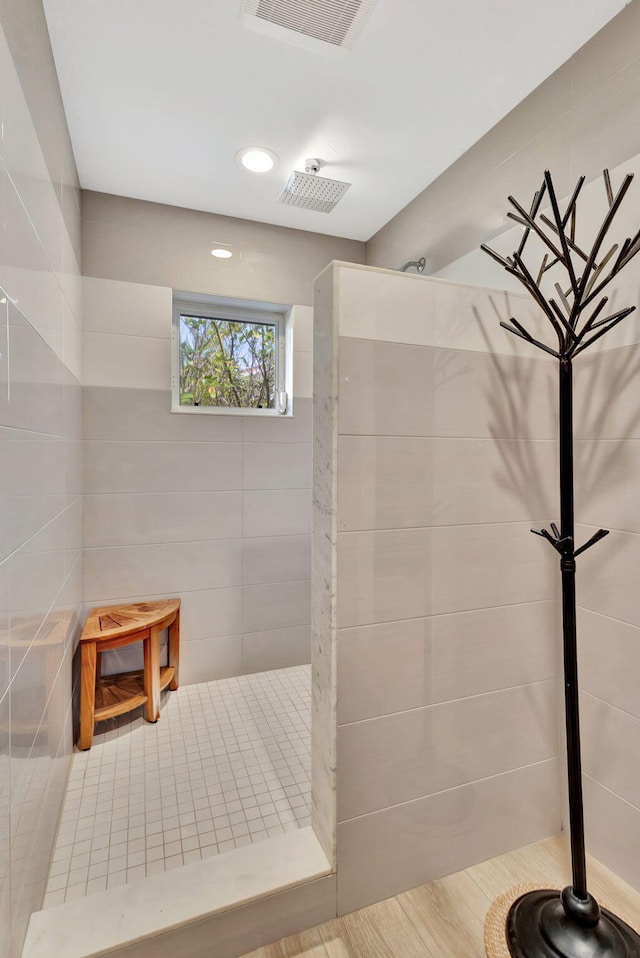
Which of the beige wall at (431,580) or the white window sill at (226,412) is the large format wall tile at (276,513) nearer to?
the white window sill at (226,412)

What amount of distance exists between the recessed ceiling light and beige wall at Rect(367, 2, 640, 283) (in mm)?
717

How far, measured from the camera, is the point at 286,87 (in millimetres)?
1576

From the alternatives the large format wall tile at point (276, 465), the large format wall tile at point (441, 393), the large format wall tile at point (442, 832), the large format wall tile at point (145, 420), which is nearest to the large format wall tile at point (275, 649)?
the large format wall tile at point (276, 465)

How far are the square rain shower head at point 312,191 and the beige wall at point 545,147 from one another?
39cm

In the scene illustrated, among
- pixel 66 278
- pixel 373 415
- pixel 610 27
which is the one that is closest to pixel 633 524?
pixel 373 415

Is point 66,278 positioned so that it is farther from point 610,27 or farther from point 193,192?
point 610,27

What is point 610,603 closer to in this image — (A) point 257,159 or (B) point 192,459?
(B) point 192,459

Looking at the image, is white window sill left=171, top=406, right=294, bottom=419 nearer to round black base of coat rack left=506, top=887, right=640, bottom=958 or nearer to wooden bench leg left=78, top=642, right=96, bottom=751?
wooden bench leg left=78, top=642, right=96, bottom=751

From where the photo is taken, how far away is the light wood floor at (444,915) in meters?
1.11

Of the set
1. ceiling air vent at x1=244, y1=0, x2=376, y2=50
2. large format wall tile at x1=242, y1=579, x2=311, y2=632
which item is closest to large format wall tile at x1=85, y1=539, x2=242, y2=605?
large format wall tile at x1=242, y1=579, x2=311, y2=632

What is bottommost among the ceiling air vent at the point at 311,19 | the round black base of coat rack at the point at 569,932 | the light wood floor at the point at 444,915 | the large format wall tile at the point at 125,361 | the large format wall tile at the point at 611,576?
the light wood floor at the point at 444,915

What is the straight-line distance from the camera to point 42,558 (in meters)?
1.25

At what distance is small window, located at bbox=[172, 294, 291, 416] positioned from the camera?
248cm

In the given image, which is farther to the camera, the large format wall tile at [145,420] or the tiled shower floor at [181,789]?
the large format wall tile at [145,420]
